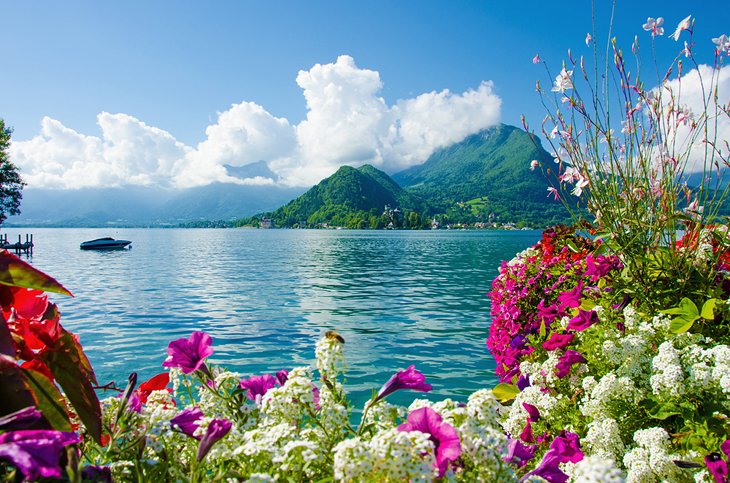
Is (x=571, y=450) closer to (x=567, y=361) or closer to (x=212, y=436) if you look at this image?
(x=567, y=361)

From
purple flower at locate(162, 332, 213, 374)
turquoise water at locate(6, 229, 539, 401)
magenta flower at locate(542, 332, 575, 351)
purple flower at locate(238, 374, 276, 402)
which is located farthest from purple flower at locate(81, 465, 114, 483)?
turquoise water at locate(6, 229, 539, 401)

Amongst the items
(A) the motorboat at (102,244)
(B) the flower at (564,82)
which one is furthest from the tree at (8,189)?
(B) the flower at (564,82)

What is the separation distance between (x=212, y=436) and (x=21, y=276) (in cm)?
61

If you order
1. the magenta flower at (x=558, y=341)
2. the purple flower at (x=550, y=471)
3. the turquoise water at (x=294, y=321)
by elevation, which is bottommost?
the turquoise water at (x=294, y=321)

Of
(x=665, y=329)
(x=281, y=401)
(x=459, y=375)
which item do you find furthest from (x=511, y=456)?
(x=459, y=375)

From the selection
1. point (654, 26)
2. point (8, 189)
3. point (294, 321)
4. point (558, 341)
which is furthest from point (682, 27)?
point (8, 189)

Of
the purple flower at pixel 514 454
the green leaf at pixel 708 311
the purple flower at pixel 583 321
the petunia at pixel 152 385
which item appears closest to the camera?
the purple flower at pixel 514 454

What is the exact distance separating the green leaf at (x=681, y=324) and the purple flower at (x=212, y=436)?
3.28 metres

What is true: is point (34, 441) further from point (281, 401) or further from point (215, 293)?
point (215, 293)

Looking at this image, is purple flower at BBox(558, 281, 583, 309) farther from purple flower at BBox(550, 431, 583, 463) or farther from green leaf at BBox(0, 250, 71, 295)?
green leaf at BBox(0, 250, 71, 295)

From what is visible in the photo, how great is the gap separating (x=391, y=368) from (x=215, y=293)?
13.4m

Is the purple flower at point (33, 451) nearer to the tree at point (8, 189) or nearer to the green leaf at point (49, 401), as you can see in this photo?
the green leaf at point (49, 401)

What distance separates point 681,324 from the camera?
3.43m

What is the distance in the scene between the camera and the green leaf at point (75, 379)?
3.99ft
